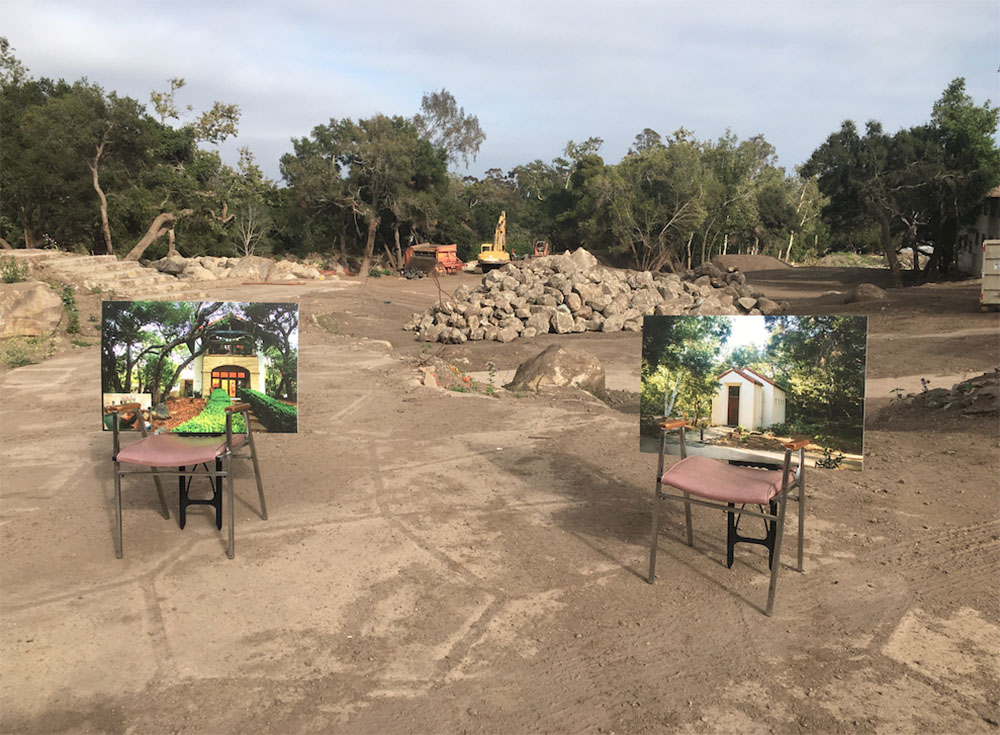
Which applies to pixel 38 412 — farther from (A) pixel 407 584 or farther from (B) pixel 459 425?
(A) pixel 407 584

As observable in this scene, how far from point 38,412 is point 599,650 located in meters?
7.96

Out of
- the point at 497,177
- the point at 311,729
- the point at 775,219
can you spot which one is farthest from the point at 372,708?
the point at 497,177

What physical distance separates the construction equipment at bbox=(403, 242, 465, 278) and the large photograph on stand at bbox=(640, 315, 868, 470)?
4023 centimetres

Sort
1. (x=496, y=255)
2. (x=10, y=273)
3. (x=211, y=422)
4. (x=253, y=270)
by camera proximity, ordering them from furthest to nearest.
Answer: (x=496, y=255)
(x=253, y=270)
(x=10, y=273)
(x=211, y=422)

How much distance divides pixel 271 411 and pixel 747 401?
3.33 meters

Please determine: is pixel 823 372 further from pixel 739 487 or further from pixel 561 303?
pixel 561 303

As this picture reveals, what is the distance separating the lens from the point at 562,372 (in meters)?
12.5

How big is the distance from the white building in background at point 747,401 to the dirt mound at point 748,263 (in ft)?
140

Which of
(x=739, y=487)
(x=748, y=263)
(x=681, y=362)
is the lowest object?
(x=739, y=487)

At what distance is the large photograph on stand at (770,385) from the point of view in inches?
189

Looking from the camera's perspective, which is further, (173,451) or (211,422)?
(211,422)

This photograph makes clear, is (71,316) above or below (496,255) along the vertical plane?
below

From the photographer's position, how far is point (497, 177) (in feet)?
305

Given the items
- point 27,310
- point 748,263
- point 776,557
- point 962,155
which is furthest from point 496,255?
point 776,557
